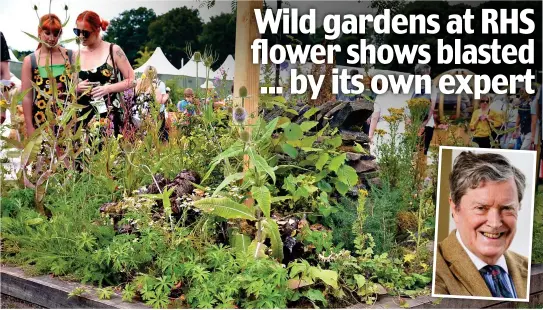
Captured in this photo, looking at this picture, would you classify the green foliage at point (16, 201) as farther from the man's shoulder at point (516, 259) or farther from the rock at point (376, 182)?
the man's shoulder at point (516, 259)

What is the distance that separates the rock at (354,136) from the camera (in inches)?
236

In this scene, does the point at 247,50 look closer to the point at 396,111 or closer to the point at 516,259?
the point at 396,111

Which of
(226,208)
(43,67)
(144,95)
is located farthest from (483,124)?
(43,67)

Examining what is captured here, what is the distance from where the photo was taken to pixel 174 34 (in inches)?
1187

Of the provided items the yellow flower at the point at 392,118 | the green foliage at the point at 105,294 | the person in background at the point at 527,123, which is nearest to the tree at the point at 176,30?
the person in background at the point at 527,123

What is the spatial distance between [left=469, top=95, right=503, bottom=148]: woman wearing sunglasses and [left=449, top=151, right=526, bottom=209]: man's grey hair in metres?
2.76

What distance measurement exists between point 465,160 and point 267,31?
1814mm

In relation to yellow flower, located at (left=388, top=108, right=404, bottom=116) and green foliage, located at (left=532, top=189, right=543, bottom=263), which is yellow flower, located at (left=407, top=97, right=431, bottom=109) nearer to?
yellow flower, located at (left=388, top=108, right=404, bottom=116)

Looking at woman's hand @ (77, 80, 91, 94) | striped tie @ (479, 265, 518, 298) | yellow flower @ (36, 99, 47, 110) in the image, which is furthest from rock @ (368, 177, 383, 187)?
yellow flower @ (36, 99, 47, 110)

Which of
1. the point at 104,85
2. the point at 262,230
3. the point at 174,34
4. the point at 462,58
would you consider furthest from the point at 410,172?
the point at 174,34

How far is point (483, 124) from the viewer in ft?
25.7

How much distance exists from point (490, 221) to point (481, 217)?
0.07 metres

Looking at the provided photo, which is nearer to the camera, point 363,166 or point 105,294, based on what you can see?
point 105,294

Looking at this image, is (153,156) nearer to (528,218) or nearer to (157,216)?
(157,216)
